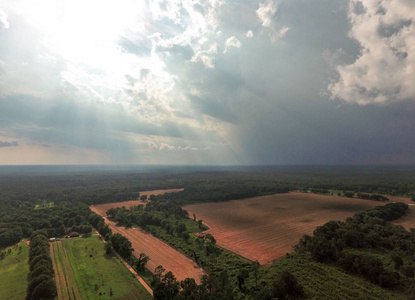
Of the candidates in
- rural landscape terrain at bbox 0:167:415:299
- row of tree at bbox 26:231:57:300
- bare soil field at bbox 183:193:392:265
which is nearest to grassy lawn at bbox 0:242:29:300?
rural landscape terrain at bbox 0:167:415:299

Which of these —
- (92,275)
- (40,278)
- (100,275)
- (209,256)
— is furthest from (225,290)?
(40,278)

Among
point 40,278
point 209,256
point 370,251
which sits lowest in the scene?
point 209,256

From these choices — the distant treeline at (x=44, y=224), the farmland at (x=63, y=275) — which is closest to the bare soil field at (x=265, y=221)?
the farmland at (x=63, y=275)

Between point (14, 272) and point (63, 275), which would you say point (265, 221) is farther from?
point (14, 272)

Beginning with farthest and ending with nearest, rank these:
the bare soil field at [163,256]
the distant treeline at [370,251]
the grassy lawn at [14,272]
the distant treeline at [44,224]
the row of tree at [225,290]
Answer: the distant treeline at [44,224]
the bare soil field at [163,256]
the grassy lawn at [14,272]
the distant treeline at [370,251]
the row of tree at [225,290]

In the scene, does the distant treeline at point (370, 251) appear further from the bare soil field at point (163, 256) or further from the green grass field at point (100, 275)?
the green grass field at point (100, 275)

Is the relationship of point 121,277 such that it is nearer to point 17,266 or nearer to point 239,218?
point 17,266
